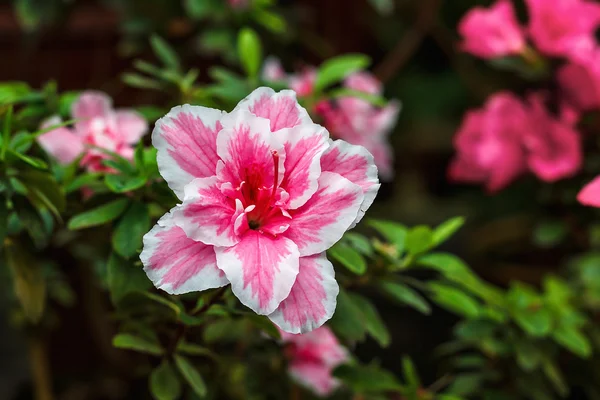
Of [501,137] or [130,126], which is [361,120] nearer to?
[501,137]

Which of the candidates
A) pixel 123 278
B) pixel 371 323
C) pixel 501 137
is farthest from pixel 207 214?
pixel 501 137

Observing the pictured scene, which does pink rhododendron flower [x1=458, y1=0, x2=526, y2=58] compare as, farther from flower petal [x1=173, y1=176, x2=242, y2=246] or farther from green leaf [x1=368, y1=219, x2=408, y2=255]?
flower petal [x1=173, y1=176, x2=242, y2=246]

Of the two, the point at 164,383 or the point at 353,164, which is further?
the point at 164,383

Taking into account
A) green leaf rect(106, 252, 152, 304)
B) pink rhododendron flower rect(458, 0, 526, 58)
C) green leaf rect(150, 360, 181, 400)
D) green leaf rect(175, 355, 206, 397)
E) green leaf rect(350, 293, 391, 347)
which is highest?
pink rhododendron flower rect(458, 0, 526, 58)

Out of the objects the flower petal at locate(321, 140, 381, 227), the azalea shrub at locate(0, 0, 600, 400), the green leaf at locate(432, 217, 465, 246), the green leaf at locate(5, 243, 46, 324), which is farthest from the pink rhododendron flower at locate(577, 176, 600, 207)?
the green leaf at locate(5, 243, 46, 324)

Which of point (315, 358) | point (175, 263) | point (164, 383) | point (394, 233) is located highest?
point (175, 263)

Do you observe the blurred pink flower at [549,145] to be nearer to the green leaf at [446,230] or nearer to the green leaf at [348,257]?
the green leaf at [446,230]
